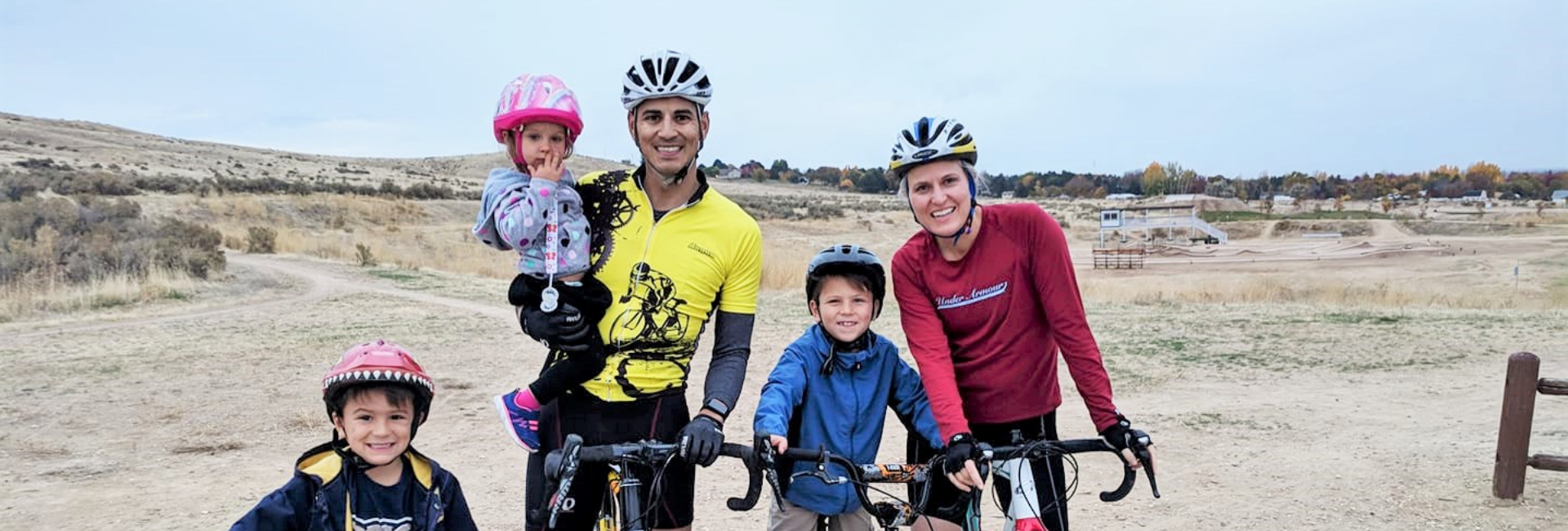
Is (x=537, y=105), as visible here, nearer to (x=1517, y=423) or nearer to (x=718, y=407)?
(x=718, y=407)

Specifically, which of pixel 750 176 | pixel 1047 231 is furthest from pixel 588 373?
pixel 750 176

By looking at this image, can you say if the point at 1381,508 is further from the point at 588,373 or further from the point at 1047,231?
the point at 588,373

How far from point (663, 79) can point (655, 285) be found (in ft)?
2.21

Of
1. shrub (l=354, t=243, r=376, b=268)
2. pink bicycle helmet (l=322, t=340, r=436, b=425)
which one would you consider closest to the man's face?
pink bicycle helmet (l=322, t=340, r=436, b=425)

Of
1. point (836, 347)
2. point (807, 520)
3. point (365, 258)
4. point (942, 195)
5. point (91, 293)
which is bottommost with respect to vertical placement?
point (365, 258)

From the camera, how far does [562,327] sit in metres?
2.98

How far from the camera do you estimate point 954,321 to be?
3.53 metres

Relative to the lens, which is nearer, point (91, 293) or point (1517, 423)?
point (1517, 423)

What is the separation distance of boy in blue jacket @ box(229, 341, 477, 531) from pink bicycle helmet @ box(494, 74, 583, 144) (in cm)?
88

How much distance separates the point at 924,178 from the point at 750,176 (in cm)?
14058

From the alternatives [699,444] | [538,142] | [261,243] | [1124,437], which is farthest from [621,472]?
[261,243]

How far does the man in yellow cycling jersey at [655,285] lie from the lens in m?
3.15

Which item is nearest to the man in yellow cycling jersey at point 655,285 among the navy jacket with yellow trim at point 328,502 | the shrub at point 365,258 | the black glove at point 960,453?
the navy jacket with yellow trim at point 328,502

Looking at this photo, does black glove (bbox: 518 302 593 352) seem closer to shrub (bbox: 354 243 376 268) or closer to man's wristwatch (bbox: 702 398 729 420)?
man's wristwatch (bbox: 702 398 729 420)
